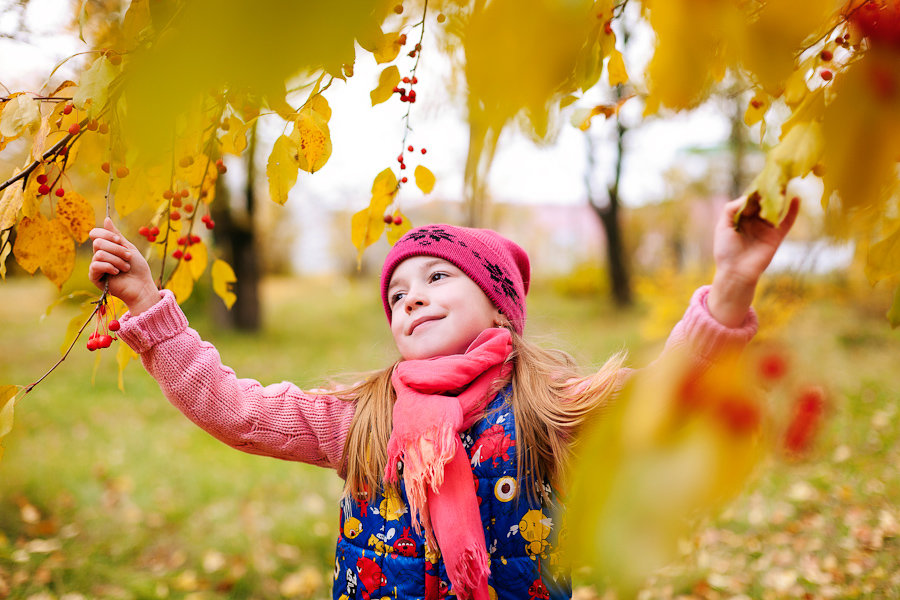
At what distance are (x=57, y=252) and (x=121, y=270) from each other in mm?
138

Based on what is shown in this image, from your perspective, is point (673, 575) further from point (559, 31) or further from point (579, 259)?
point (579, 259)

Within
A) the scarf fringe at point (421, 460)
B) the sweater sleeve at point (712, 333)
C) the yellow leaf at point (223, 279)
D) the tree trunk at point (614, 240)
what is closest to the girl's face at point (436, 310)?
the scarf fringe at point (421, 460)

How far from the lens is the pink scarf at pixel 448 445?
4.04 feet

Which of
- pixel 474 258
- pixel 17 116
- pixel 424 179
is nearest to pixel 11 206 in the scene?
pixel 17 116

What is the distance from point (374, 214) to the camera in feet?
4.66

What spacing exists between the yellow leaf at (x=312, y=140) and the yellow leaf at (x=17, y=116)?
1.29 ft

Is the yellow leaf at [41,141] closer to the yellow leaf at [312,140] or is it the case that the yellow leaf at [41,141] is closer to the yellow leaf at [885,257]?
the yellow leaf at [312,140]

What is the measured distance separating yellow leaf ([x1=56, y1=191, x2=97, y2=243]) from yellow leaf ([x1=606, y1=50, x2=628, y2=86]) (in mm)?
956

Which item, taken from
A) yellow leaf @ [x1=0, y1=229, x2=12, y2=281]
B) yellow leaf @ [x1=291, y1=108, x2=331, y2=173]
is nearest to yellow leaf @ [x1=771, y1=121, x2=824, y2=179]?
yellow leaf @ [x1=291, y1=108, x2=331, y2=173]

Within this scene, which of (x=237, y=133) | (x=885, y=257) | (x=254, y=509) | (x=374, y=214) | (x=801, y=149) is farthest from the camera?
(x=254, y=509)

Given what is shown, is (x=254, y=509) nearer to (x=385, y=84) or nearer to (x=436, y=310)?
(x=436, y=310)

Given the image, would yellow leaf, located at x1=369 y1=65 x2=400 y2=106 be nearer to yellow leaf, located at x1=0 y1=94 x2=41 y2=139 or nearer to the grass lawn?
yellow leaf, located at x1=0 y1=94 x2=41 y2=139

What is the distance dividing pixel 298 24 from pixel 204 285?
377 inches

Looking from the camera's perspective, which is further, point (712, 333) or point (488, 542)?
point (488, 542)
